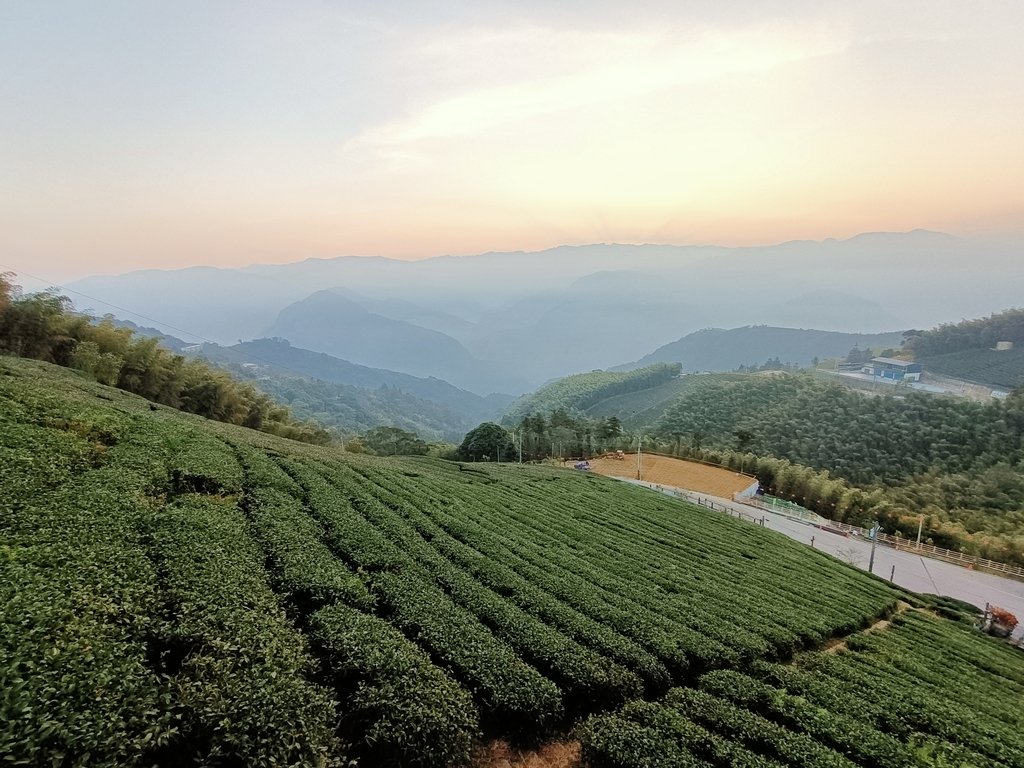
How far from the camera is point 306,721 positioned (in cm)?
712

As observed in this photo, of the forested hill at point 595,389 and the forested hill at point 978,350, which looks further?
the forested hill at point 595,389

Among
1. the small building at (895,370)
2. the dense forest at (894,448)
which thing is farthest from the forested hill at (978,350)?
the dense forest at (894,448)

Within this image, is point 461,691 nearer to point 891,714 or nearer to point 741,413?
point 891,714

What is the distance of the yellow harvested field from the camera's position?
50500 millimetres

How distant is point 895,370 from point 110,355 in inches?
4853

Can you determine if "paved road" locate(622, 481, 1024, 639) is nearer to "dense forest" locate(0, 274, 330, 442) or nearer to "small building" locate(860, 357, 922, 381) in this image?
"dense forest" locate(0, 274, 330, 442)

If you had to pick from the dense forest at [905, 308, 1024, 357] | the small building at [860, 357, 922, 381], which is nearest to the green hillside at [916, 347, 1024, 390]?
the dense forest at [905, 308, 1024, 357]

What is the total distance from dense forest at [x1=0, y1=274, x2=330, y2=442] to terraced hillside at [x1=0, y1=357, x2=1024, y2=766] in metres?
9.21

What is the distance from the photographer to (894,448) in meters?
54.3

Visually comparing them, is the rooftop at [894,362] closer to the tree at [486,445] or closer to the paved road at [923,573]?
the paved road at [923,573]

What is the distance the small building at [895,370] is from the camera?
9731 centimetres

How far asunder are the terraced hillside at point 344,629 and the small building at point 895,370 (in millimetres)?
96887

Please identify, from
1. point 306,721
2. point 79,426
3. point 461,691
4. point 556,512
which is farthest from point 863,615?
point 79,426

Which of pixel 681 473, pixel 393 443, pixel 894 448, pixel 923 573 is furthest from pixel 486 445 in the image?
pixel 894 448
